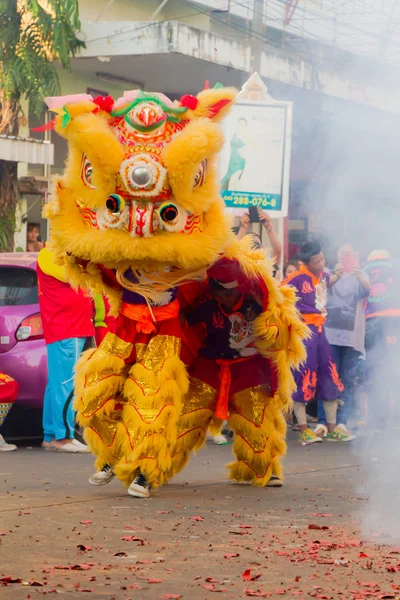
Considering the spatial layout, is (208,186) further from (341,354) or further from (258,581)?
(341,354)

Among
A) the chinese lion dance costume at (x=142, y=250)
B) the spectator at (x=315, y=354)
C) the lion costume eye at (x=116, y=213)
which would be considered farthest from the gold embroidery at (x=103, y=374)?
the spectator at (x=315, y=354)

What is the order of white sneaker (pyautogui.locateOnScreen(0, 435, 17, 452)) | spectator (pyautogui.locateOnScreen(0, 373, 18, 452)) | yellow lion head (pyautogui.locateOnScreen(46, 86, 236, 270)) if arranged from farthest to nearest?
1. white sneaker (pyautogui.locateOnScreen(0, 435, 17, 452))
2. spectator (pyautogui.locateOnScreen(0, 373, 18, 452))
3. yellow lion head (pyautogui.locateOnScreen(46, 86, 236, 270))

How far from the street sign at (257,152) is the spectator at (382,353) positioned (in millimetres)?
1227

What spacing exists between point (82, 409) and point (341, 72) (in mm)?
2333

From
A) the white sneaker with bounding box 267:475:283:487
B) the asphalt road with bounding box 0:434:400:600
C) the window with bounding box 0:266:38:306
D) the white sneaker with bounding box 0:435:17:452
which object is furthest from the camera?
the window with bounding box 0:266:38:306

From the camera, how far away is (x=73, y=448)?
32.0ft

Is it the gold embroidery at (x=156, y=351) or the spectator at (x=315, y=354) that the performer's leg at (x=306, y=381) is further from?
the gold embroidery at (x=156, y=351)

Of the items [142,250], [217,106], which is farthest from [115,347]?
[217,106]

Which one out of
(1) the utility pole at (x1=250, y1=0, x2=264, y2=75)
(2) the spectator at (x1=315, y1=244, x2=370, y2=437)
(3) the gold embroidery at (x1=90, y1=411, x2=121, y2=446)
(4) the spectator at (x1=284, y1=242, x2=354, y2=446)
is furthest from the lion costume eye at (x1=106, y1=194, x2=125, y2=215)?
(2) the spectator at (x1=315, y1=244, x2=370, y2=437)

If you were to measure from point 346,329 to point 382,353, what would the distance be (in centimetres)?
108

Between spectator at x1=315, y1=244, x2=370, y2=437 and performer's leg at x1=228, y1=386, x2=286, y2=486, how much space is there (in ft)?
12.2

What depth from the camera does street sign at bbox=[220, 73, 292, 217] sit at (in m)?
10.6

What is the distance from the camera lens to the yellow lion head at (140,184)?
22.2ft

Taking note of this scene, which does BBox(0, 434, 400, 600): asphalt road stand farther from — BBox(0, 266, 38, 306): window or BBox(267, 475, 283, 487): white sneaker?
BBox(0, 266, 38, 306): window
